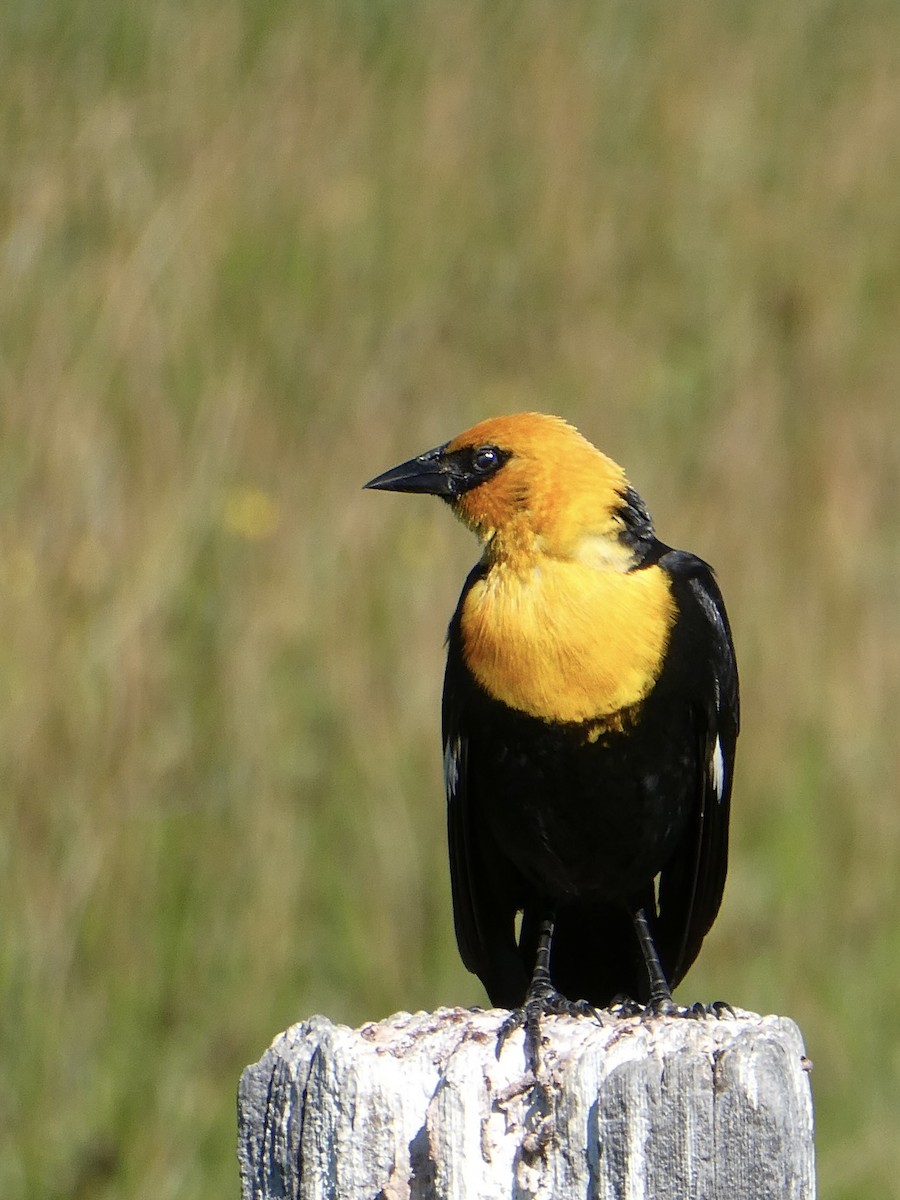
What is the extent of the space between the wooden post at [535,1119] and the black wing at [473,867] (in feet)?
3.97

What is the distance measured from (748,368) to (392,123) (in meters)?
1.58

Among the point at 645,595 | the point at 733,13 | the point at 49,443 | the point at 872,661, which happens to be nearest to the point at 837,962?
the point at 872,661

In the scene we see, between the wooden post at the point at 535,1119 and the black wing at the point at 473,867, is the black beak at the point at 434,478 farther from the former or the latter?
the wooden post at the point at 535,1119

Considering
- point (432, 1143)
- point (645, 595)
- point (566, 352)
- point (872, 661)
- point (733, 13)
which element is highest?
point (733, 13)

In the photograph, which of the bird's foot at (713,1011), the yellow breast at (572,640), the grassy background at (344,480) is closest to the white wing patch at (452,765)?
the yellow breast at (572,640)

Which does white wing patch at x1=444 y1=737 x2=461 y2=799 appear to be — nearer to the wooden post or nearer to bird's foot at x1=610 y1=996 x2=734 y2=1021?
bird's foot at x1=610 y1=996 x2=734 y2=1021

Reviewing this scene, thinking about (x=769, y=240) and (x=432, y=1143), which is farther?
(x=769, y=240)

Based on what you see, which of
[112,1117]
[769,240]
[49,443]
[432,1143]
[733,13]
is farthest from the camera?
[733,13]

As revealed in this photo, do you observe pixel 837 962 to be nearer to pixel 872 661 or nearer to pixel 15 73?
pixel 872 661

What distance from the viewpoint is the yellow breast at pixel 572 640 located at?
3051mm

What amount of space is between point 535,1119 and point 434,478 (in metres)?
1.61

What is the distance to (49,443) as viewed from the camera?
445 cm

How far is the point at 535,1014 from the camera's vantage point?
2375 millimetres

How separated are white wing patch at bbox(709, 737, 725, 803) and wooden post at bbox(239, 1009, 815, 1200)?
1.21 meters
